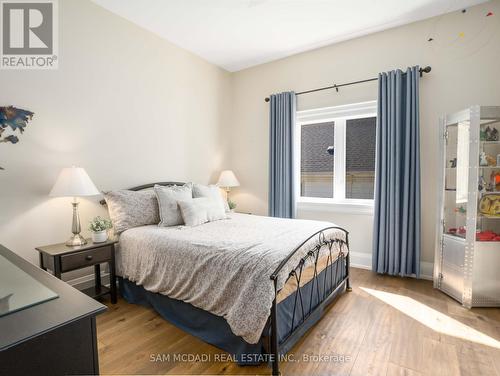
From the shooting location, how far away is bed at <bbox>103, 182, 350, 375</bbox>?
1665 mm

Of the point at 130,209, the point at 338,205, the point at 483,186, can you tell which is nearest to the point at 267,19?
the point at 338,205

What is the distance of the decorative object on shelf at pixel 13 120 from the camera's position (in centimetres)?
228

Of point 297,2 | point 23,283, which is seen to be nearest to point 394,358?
point 23,283

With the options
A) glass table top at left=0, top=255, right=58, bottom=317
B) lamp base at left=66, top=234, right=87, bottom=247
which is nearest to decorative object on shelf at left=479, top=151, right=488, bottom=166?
glass table top at left=0, top=255, right=58, bottom=317

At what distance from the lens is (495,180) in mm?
2576

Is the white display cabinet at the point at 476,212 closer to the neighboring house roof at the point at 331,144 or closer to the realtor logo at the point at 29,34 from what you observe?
the neighboring house roof at the point at 331,144

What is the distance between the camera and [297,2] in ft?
9.29

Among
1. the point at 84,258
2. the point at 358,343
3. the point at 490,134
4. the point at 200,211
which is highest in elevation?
the point at 490,134

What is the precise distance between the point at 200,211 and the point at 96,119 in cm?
147

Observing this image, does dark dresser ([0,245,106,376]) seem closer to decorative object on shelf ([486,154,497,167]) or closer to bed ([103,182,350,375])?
bed ([103,182,350,375])

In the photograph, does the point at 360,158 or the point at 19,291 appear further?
the point at 360,158

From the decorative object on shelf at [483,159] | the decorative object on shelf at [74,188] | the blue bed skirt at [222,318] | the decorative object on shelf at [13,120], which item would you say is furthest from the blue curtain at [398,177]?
the decorative object on shelf at [13,120]

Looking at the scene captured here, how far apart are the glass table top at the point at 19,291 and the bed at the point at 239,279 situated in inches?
41.1

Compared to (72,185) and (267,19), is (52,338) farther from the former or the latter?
(267,19)
